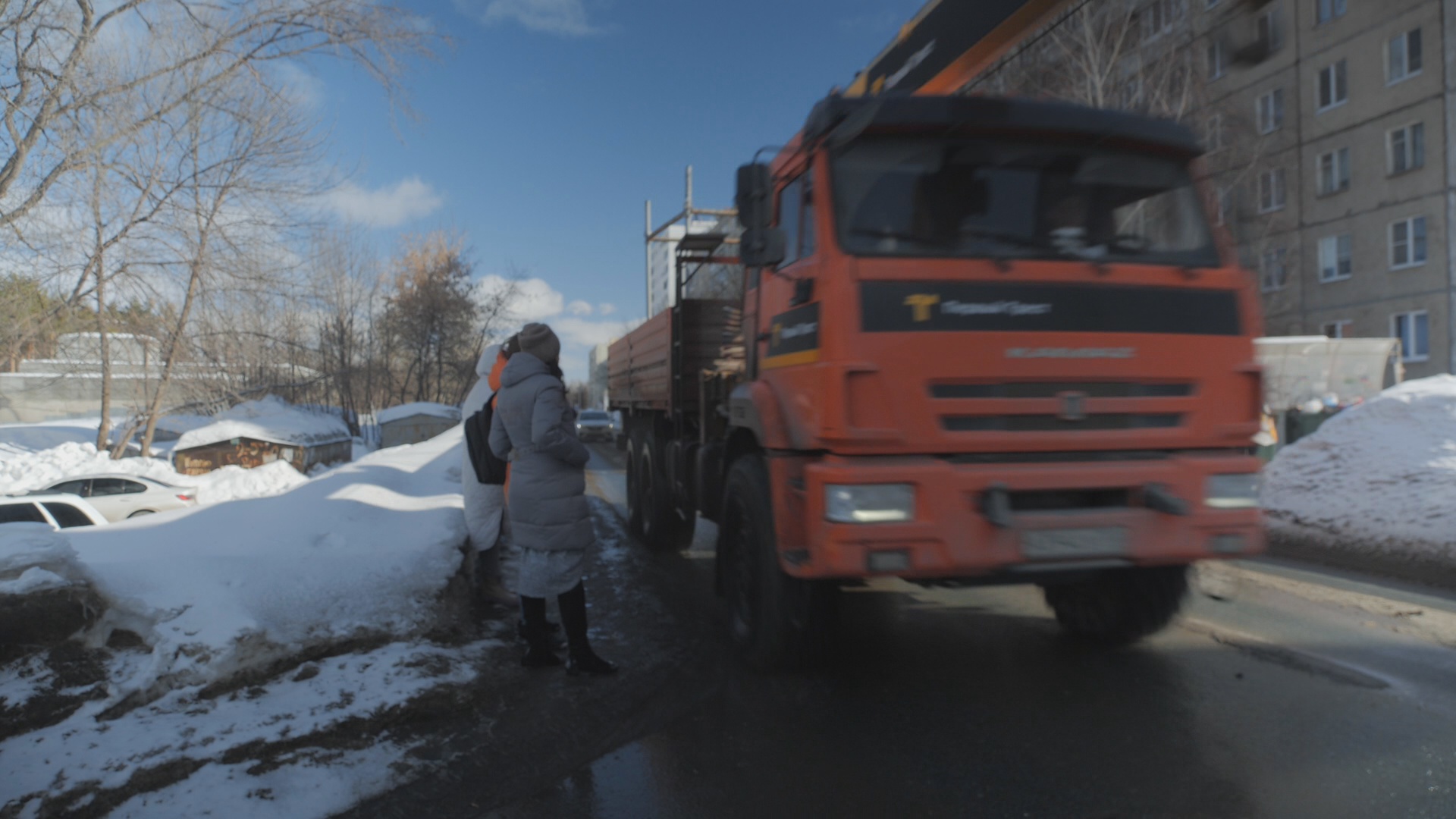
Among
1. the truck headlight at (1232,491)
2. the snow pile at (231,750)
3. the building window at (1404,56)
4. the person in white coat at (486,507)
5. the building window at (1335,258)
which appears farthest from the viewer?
the building window at (1335,258)

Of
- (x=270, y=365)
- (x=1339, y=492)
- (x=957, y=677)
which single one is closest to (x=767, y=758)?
(x=957, y=677)

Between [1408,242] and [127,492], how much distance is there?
96.9 ft

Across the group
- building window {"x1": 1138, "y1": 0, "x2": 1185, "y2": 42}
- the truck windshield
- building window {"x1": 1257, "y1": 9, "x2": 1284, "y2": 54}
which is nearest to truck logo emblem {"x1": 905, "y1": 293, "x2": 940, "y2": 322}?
the truck windshield

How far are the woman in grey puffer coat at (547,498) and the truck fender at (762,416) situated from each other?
883 mm

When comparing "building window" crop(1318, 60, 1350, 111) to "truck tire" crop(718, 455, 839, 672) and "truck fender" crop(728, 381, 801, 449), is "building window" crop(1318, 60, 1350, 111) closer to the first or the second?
"truck fender" crop(728, 381, 801, 449)

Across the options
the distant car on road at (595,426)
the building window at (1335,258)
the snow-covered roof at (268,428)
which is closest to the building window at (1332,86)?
the building window at (1335,258)

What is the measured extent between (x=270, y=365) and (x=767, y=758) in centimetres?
2482

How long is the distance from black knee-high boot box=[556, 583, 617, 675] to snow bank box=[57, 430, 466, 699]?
92cm

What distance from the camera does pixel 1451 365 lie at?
2150 centimetres

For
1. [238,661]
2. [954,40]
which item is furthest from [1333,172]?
[238,661]

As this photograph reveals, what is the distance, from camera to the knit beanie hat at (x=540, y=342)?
4.96 meters

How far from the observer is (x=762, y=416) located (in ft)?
14.6

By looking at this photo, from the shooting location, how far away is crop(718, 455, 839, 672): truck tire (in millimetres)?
4328

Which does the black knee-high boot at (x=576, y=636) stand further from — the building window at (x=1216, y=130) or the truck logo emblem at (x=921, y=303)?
the building window at (x=1216, y=130)
